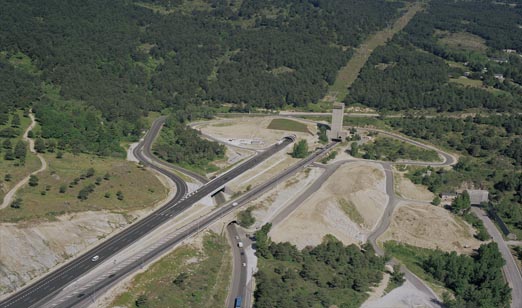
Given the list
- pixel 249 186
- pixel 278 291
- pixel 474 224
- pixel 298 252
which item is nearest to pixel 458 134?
pixel 474 224

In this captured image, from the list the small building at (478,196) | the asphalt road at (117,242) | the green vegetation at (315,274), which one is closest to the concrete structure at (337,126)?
the asphalt road at (117,242)

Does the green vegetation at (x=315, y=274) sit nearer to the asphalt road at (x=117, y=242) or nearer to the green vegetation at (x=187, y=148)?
the asphalt road at (x=117, y=242)

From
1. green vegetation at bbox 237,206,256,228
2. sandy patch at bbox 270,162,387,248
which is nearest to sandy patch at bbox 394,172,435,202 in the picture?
sandy patch at bbox 270,162,387,248

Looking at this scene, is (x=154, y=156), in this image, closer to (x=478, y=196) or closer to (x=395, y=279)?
(x=395, y=279)

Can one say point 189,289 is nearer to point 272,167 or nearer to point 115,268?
point 115,268

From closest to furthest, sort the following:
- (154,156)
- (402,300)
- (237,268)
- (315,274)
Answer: (402,300) < (315,274) < (237,268) < (154,156)

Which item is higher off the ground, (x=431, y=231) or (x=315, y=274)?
(x=315, y=274)

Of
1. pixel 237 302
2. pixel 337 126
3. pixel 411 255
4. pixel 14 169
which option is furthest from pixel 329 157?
pixel 14 169
